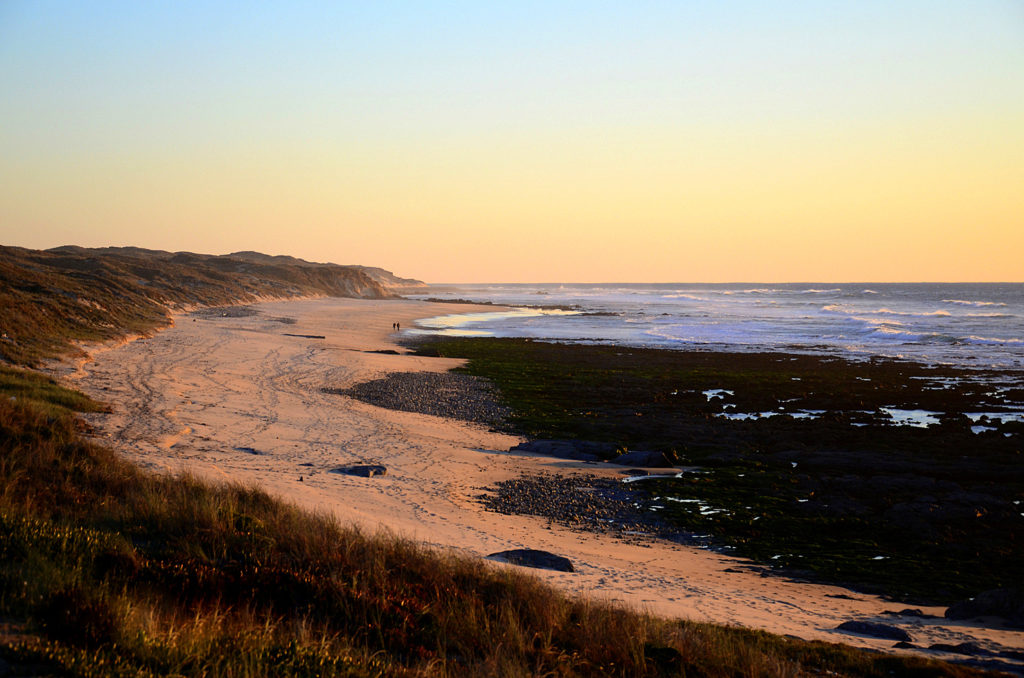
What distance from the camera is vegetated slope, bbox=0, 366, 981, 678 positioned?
4812 mm

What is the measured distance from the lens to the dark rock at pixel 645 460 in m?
17.3

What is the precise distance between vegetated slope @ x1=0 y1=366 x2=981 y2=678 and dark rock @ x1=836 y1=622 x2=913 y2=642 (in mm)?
1252

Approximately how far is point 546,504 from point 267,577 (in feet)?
26.1

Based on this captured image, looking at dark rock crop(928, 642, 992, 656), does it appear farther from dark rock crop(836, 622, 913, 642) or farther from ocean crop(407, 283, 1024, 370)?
ocean crop(407, 283, 1024, 370)

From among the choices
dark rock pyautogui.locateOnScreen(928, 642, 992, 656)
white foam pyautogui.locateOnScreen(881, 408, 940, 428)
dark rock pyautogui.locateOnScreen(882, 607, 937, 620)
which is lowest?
dark rock pyautogui.locateOnScreen(882, 607, 937, 620)

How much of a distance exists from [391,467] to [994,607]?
37.2ft

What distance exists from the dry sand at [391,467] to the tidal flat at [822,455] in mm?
1351

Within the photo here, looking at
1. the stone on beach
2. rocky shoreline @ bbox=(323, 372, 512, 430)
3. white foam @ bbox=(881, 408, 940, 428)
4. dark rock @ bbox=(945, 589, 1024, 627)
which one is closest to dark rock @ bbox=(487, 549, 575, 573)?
dark rock @ bbox=(945, 589, 1024, 627)

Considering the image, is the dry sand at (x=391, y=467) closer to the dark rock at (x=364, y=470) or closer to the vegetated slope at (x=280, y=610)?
the dark rock at (x=364, y=470)

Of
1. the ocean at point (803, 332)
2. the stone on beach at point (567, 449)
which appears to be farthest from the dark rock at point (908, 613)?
the ocean at point (803, 332)

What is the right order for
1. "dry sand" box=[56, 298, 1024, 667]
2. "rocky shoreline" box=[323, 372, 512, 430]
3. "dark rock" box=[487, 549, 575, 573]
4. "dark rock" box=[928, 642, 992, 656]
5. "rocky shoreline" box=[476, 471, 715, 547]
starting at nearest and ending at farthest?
1. "dark rock" box=[928, 642, 992, 656]
2. "dry sand" box=[56, 298, 1024, 667]
3. "dark rock" box=[487, 549, 575, 573]
4. "rocky shoreline" box=[476, 471, 715, 547]
5. "rocky shoreline" box=[323, 372, 512, 430]

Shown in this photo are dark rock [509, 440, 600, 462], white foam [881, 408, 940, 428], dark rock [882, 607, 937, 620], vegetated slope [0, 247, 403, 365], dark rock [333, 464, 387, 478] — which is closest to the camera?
dark rock [882, 607, 937, 620]

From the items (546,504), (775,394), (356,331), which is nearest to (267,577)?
(546,504)

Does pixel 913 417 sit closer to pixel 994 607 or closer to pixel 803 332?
pixel 994 607
